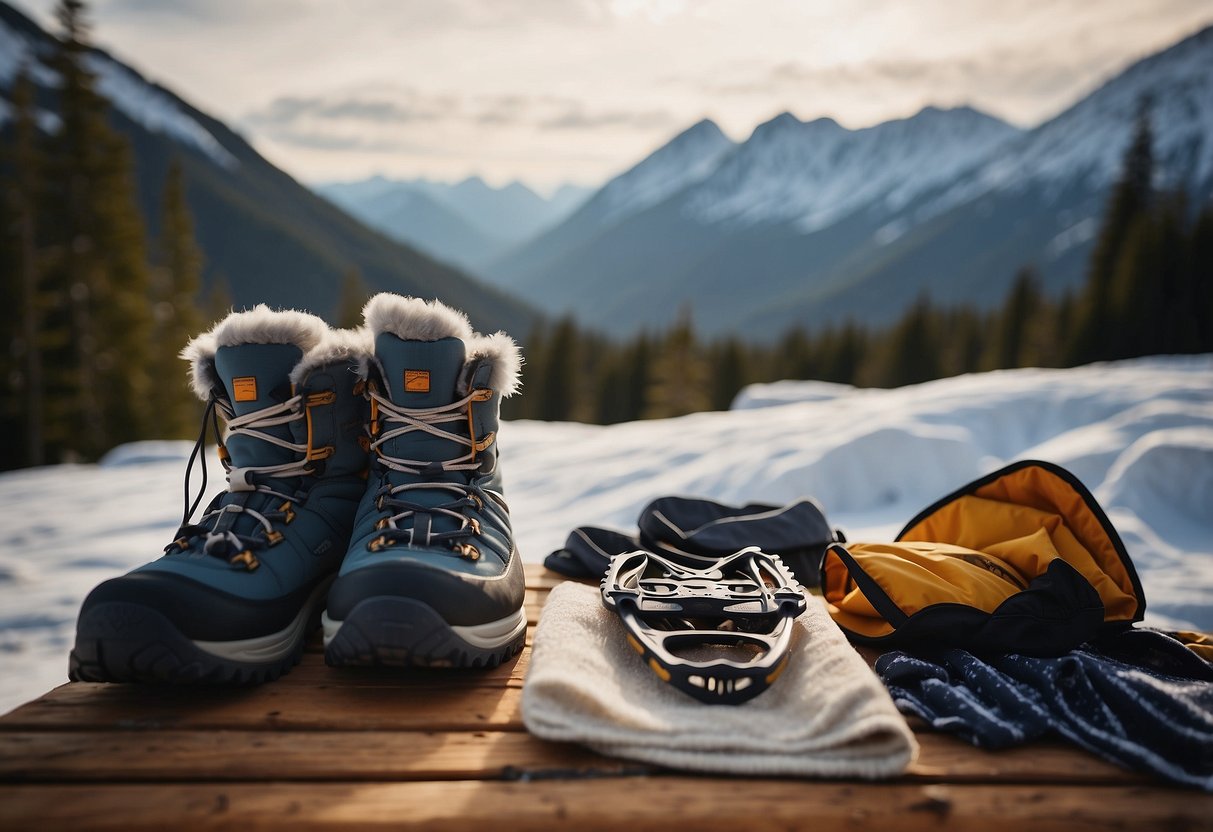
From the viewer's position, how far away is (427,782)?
1428mm

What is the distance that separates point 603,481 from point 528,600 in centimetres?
298

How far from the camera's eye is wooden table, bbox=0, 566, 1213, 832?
4.31 feet

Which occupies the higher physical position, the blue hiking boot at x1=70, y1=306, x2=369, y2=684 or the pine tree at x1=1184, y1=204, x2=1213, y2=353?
the pine tree at x1=1184, y1=204, x2=1213, y2=353

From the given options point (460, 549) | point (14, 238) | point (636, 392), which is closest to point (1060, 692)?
point (460, 549)

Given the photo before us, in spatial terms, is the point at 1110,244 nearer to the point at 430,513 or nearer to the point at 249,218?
the point at 430,513

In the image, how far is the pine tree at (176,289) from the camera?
27.5m

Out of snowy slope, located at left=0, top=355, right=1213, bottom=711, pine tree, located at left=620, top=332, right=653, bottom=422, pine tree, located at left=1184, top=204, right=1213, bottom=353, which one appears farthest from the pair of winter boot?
pine tree, located at left=620, top=332, right=653, bottom=422

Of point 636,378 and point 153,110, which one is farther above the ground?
point 153,110

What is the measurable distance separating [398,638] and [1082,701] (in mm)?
1685

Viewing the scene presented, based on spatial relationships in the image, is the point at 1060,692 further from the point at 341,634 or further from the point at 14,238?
the point at 14,238

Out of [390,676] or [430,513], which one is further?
[430,513]

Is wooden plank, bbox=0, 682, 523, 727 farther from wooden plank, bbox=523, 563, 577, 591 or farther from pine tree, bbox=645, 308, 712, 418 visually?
pine tree, bbox=645, 308, 712, 418

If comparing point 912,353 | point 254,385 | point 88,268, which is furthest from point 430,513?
point 912,353

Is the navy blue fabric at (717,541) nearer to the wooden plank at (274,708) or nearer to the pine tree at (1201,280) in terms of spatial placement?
the wooden plank at (274,708)
